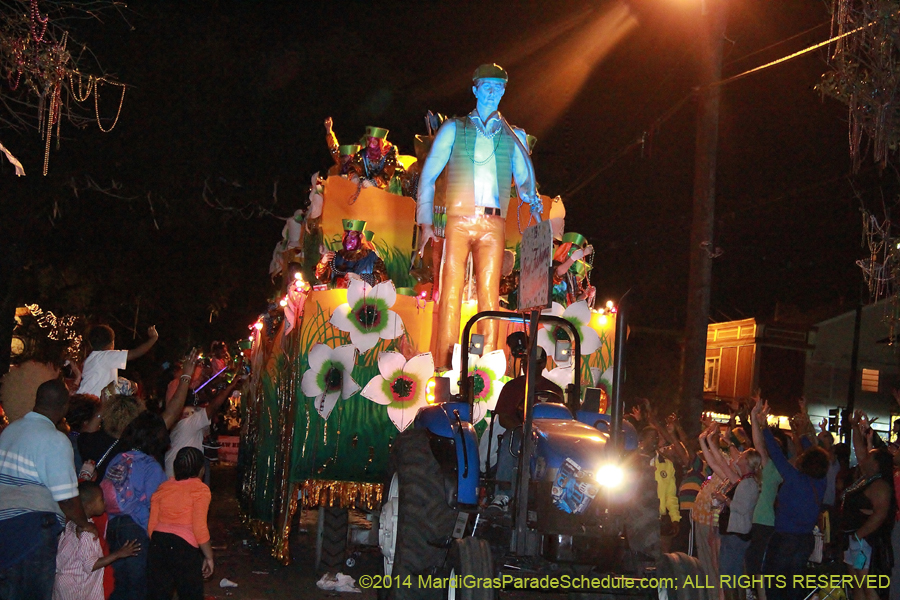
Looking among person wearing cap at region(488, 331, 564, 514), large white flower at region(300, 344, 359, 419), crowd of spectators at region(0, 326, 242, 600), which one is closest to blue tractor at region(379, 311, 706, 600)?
person wearing cap at region(488, 331, 564, 514)

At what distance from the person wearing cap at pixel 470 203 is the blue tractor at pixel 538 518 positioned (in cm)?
230

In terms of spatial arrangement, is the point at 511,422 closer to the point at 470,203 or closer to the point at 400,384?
the point at 400,384

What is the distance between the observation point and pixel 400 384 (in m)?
8.52

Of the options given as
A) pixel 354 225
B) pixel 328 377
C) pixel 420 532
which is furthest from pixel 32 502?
pixel 354 225

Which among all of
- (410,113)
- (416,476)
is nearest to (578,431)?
(416,476)

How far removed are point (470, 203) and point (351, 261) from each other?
138cm

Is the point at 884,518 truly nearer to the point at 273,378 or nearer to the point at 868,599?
the point at 868,599

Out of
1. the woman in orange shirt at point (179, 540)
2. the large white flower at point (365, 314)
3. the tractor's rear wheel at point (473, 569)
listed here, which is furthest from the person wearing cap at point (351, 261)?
the tractor's rear wheel at point (473, 569)

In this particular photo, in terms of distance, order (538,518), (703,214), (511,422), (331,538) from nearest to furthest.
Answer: (538,518)
(511,422)
(331,538)
(703,214)

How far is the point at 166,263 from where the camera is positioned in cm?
2019

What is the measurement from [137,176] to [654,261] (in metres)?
21.0

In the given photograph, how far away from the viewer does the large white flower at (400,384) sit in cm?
849

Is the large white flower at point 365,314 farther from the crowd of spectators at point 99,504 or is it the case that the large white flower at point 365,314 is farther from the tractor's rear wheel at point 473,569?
the tractor's rear wheel at point 473,569

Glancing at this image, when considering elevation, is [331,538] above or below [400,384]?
below
